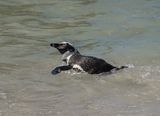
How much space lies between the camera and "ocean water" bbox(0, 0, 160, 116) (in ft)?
18.7

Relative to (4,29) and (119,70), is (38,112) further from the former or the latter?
(4,29)


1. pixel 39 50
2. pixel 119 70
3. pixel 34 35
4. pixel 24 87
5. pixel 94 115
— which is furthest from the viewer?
pixel 34 35

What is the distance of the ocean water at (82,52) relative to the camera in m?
5.69

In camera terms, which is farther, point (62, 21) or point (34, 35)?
point (62, 21)

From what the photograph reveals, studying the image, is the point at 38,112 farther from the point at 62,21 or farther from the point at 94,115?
the point at 62,21

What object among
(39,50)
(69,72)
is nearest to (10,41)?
(39,50)

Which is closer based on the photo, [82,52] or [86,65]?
[86,65]

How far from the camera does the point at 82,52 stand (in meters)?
8.41

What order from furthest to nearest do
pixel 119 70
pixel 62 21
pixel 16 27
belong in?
pixel 62 21 < pixel 16 27 < pixel 119 70

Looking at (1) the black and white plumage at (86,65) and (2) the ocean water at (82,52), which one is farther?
(1) the black and white plumage at (86,65)

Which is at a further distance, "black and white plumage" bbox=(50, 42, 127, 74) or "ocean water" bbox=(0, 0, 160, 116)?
"black and white plumage" bbox=(50, 42, 127, 74)

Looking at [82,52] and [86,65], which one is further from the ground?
[86,65]

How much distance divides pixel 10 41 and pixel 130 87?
3319mm

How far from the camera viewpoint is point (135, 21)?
11.1 meters
